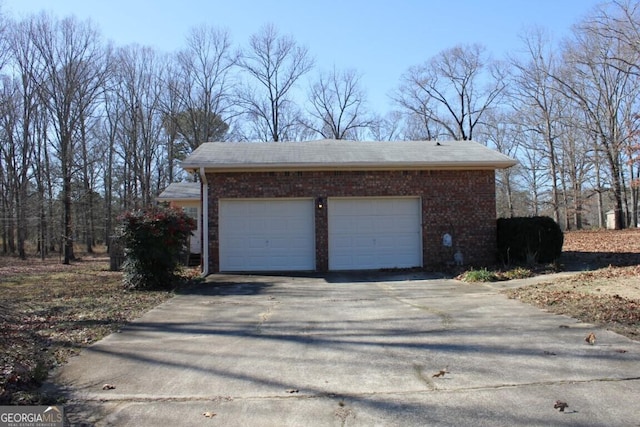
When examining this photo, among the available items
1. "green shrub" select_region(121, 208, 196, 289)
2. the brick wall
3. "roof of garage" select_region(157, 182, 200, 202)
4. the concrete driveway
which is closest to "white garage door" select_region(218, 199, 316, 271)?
the brick wall

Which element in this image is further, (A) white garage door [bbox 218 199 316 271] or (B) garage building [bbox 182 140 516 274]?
(A) white garage door [bbox 218 199 316 271]

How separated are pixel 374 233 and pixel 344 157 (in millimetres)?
2469

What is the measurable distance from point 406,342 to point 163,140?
117ft

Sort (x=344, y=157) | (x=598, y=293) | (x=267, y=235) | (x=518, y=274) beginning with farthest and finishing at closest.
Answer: (x=344, y=157) → (x=267, y=235) → (x=518, y=274) → (x=598, y=293)

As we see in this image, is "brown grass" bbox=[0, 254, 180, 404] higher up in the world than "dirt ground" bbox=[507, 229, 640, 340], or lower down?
lower down

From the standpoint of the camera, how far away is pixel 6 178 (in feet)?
109

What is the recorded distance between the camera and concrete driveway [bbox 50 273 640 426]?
12.7 ft

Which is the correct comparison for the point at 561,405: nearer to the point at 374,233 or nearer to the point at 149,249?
the point at 149,249

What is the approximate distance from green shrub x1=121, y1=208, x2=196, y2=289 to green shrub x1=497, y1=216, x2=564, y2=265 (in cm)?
910

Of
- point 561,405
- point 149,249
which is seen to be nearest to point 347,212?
point 149,249

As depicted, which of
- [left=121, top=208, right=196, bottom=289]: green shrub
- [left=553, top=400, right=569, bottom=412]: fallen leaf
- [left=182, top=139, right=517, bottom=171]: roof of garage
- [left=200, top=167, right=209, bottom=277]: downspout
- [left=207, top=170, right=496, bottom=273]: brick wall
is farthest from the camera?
[left=207, top=170, right=496, bottom=273]: brick wall

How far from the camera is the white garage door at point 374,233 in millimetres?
14656

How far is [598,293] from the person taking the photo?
8578mm

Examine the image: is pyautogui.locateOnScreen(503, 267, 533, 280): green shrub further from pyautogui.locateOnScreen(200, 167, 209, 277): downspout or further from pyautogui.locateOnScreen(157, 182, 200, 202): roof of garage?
pyautogui.locateOnScreen(157, 182, 200, 202): roof of garage
